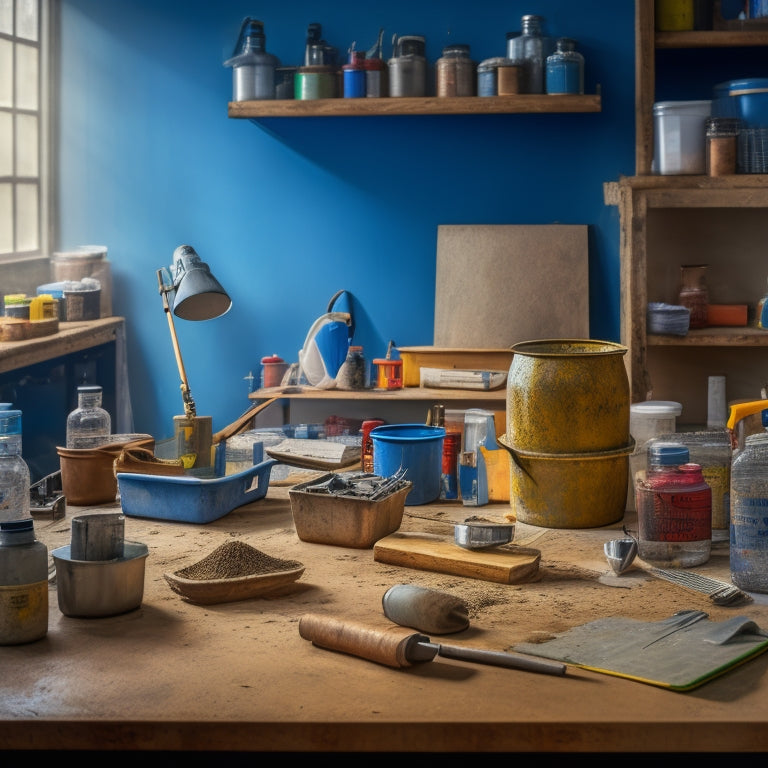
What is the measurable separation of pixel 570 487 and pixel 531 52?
320 centimetres

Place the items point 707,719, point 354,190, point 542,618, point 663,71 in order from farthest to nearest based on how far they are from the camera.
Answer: point 354,190 < point 663,71 < point 542,618 < point 707,719

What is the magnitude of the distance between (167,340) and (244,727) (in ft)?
14.3

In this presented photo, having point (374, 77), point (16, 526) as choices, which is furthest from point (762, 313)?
point (16, 526)

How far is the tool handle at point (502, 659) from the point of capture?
4.90 ft

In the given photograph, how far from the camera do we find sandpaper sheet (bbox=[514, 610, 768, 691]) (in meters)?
1.49

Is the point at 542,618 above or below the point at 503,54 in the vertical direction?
below

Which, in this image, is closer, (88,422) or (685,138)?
(88,422)

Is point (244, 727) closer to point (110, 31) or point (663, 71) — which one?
point (663, 71)

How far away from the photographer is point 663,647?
5.22 ft

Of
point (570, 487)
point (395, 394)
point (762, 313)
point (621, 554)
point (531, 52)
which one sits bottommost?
point (621, 554)

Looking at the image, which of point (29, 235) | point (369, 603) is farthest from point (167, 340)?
point (369, 603)

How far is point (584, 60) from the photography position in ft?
16.7

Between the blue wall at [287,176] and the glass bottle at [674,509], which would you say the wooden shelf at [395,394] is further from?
the glass bottle at [674,509]

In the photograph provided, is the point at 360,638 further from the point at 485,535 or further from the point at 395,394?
the point at 395,394
